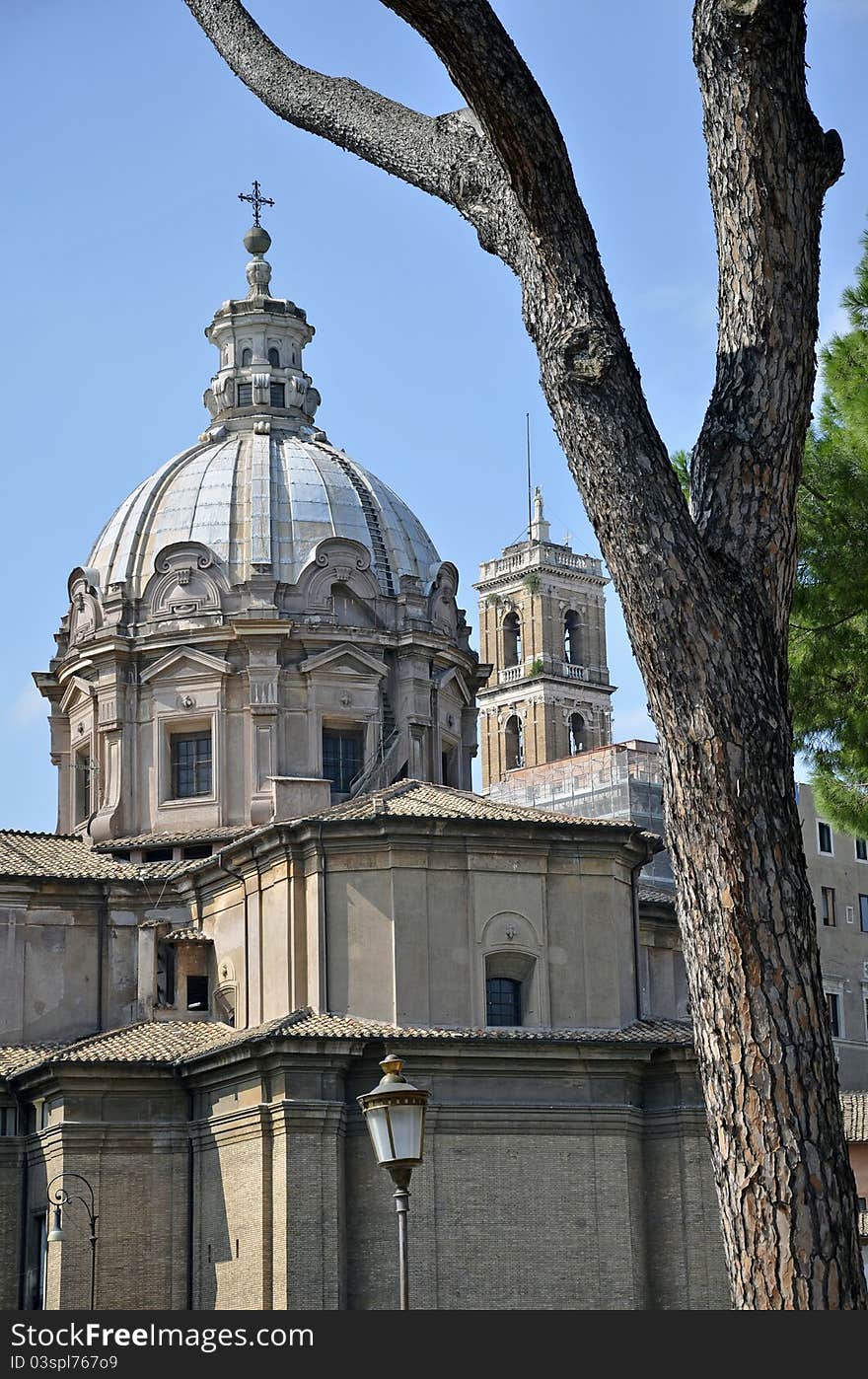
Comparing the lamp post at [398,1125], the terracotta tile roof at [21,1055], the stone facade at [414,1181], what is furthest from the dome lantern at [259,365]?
the lamp post at [398,1125]

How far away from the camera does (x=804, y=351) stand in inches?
415

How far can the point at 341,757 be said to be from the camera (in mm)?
38750

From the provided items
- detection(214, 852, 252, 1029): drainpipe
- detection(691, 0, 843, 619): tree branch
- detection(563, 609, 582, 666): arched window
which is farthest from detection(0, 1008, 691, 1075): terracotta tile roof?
detection(563, 609, 582, 666): arched window

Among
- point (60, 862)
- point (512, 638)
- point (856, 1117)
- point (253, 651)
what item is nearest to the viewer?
point (60, 862)

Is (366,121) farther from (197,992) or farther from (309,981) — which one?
(197,992)

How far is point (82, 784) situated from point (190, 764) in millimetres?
2827

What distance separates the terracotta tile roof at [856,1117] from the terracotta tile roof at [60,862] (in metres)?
14.5

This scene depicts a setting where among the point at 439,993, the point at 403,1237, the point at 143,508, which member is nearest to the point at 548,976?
the point at 439,993

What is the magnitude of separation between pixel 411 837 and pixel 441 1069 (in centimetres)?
339

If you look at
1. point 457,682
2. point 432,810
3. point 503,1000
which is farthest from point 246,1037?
point 457,682

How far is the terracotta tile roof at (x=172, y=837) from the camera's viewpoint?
36906mm

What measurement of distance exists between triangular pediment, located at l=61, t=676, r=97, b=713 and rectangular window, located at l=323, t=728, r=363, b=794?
174 inches

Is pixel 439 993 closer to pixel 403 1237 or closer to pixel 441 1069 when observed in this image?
pixel 441 1069

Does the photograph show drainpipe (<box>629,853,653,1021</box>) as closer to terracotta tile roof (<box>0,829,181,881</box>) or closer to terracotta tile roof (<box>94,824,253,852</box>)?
terracotta tile roof (<box>94,824,253,852</box>)
